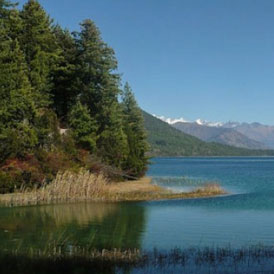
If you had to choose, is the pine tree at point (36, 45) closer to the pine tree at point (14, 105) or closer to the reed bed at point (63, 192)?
the pine tree at point (14, 105)

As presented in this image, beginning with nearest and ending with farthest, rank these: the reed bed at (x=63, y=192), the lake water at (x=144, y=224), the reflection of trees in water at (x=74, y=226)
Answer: the reflection of trees in water at (x=74, y=226) < the lake water at (x=144, y=224) < the reed bed at (x=63, y=192)

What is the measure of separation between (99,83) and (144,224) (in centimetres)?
3092

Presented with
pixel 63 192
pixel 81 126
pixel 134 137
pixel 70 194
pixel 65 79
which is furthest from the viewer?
pixel 134 137


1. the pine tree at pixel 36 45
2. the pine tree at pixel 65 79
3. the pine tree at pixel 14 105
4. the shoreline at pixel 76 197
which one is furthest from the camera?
the pine tree at pixel 65 79

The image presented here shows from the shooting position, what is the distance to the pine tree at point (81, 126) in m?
52.7

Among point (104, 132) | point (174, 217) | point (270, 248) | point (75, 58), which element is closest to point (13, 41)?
point (75, 58)

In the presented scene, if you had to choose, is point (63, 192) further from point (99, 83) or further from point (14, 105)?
point (99, 83)

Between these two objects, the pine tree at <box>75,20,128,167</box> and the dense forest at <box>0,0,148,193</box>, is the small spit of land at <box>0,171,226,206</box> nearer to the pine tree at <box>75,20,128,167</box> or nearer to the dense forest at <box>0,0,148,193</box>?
the dense forest at <box>0,0,148,193</box>

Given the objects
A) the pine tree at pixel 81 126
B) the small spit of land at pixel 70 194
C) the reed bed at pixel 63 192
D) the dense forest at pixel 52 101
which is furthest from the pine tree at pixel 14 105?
the pine tree at pixel 81 126

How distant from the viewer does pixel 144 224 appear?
28562 mm

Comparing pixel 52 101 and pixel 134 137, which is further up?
pixel 52 101

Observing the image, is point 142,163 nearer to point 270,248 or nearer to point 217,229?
point 217,229

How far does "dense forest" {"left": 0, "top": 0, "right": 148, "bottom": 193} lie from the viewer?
4228 cm

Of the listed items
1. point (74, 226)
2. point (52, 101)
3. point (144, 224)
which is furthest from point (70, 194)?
point (52, 101)
